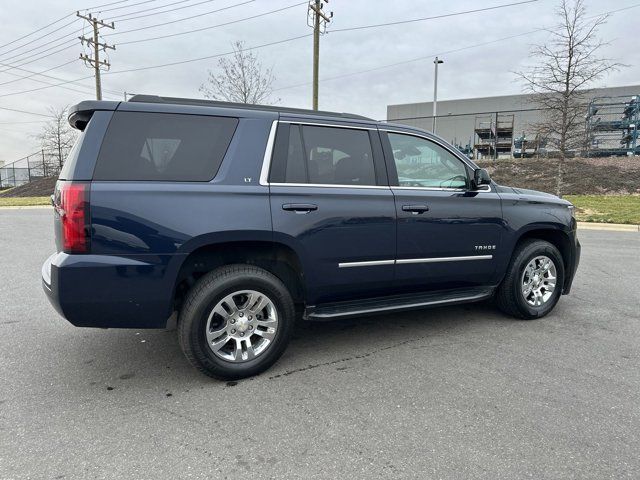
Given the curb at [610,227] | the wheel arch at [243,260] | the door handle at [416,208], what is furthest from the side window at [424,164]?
the curb at [610,227]

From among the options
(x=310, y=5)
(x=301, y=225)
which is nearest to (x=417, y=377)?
(x=301, y=225)

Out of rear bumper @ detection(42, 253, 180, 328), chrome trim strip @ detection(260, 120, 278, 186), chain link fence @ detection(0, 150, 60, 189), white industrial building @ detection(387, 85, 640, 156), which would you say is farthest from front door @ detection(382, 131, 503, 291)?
chain link fence @ detection(0, 150, 60, 189)

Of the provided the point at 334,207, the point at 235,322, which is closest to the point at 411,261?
the point at 334,207

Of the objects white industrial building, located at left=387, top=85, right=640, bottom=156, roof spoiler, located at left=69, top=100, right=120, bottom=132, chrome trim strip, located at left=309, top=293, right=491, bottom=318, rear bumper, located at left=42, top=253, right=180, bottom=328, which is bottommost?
chrome trim strip, located at left=309, top=293, right=491, bottom=318

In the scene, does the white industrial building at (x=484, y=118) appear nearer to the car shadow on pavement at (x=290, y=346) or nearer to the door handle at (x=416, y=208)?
the car shadow on pavement at (x=290, y=346)

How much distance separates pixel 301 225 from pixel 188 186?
33.3 inches

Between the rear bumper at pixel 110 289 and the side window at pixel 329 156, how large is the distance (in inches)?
46.6

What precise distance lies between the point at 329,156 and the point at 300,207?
0.56m

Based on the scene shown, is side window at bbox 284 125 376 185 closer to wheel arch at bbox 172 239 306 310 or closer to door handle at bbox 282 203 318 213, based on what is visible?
door handle at bbox 282 203 318 213

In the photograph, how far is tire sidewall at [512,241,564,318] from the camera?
4.43 metres

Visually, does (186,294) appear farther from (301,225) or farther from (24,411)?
(24,411)

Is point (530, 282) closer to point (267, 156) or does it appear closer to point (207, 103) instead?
point (267, 156)

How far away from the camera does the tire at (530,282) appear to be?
4441mm

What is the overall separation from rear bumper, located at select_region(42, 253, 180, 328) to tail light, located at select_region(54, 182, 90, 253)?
0.25ft
